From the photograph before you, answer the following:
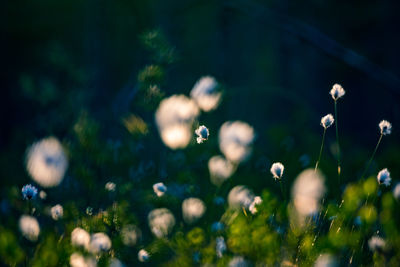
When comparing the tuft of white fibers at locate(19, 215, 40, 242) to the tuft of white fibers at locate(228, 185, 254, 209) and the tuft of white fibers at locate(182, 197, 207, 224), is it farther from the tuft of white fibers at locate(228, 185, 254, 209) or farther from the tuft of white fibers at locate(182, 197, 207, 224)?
the tuft of white fibers at locate(228, 185, 254, 209)

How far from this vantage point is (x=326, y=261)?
4.04ft

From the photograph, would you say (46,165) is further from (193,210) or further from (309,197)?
(309,197)

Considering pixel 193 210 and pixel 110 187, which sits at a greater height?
pixel 193 210

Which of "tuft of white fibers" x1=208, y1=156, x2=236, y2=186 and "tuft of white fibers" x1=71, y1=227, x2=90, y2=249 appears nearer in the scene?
"tuft of white fibers" x1=71, y1=227, x2=90, y2=249

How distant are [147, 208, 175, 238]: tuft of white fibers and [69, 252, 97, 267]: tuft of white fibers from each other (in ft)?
0.96

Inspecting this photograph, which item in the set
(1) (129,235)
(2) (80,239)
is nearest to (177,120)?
(1) (129,235)

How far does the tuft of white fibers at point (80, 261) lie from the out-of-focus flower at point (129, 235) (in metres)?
0.18

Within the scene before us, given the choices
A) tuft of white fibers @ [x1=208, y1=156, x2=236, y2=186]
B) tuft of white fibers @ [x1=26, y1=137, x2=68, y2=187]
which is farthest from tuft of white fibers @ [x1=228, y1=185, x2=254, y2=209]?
tuft of white fibers @ [x1=26, y1=137, x2=68, y2=187]

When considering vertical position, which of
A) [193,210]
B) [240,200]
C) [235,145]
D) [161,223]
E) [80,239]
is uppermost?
[235,145]

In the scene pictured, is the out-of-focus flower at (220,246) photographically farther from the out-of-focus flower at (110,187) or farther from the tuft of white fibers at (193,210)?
the out-of-focus flower at (110,187)

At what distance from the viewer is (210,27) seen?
12.1 feet

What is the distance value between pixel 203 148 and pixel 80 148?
0.69 meters

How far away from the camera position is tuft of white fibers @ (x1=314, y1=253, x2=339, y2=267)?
4.01 ft

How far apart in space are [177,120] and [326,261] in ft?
2.84
